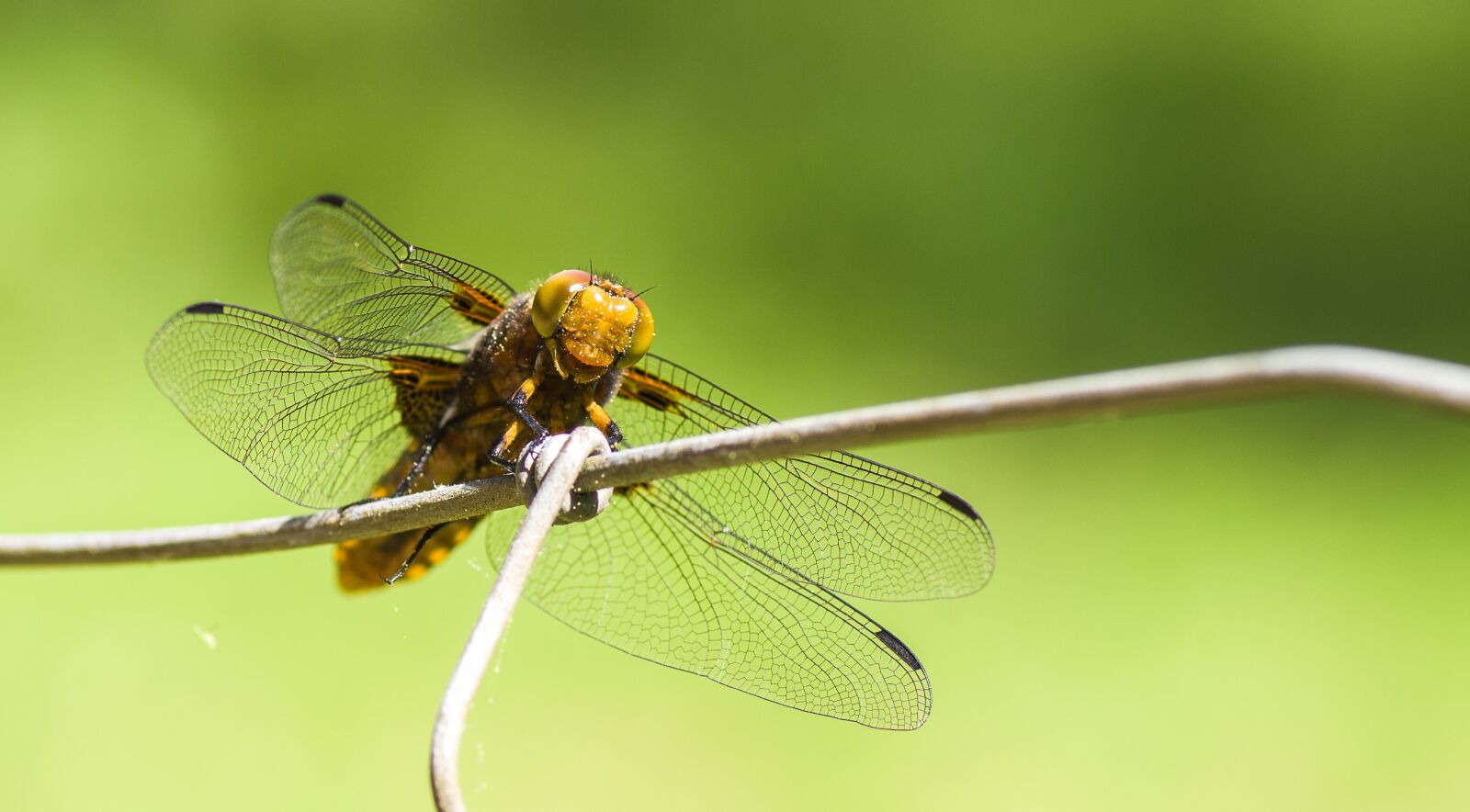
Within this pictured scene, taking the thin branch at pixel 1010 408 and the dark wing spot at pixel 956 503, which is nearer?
the thin branch at pixel 1010 408

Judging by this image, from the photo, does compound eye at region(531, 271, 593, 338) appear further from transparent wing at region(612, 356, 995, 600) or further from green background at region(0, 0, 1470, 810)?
green background at region(0, 0, 1470, 810)

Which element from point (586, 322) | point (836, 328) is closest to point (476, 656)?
point (586, 322)

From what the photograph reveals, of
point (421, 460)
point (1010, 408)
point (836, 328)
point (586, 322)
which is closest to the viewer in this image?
point (1010, 408)

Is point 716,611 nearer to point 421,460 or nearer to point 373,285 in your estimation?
point 421,460

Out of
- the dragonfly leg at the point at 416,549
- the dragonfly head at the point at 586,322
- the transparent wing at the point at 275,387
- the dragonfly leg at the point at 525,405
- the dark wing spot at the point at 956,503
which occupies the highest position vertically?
the dark wing spot at the point at 956,503

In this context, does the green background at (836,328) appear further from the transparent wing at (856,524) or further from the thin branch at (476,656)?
the thin branch at (476,656)

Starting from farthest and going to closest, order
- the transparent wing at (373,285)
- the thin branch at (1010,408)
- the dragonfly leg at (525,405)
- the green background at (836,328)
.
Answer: the green background at (836,328)
the transparent wing at (373,285)
the dragonfly leg at (525,405)
the thin branch at (1010,408)

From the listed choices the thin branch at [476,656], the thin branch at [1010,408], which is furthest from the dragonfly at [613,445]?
the thin branch at [476,656]

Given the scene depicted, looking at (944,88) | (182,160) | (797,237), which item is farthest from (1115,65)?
(182,160)
